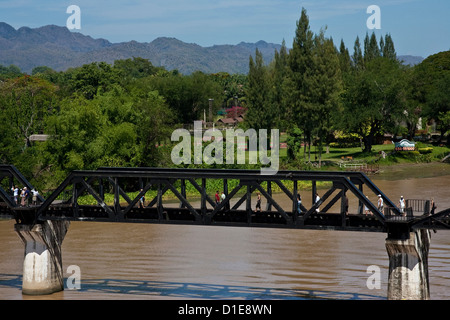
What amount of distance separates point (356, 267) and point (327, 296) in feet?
19.7

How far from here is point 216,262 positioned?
132 feet

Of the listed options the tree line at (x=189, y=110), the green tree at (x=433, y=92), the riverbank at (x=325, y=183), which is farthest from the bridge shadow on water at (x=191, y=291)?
the green tree at (x=433, y=92)

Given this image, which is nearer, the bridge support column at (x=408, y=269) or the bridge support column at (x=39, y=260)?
the bridge support column at (x=408, y=269)

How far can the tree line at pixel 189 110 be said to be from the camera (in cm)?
6625

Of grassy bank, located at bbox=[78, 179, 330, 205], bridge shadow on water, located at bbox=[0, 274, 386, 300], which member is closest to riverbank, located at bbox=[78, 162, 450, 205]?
grassy bank, located at bbox=[78, 179, 330, 205]

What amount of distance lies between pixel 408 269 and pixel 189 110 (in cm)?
10083

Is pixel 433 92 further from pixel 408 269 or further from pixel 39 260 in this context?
pixel 39 260

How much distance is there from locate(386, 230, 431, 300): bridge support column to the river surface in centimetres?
315

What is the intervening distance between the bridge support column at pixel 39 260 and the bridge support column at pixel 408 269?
17.1 m

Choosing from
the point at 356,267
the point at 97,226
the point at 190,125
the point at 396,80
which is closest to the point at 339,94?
the point at 396,80

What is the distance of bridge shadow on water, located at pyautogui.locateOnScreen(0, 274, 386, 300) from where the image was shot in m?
32.8

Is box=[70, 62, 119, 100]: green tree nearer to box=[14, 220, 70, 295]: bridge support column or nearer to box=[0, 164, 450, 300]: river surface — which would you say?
box=[0, 164, 450, 300]: river surface

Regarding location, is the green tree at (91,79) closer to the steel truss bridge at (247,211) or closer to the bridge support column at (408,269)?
the steel truss bridge at (247,211)

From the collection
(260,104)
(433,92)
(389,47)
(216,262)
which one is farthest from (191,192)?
(389,47)
